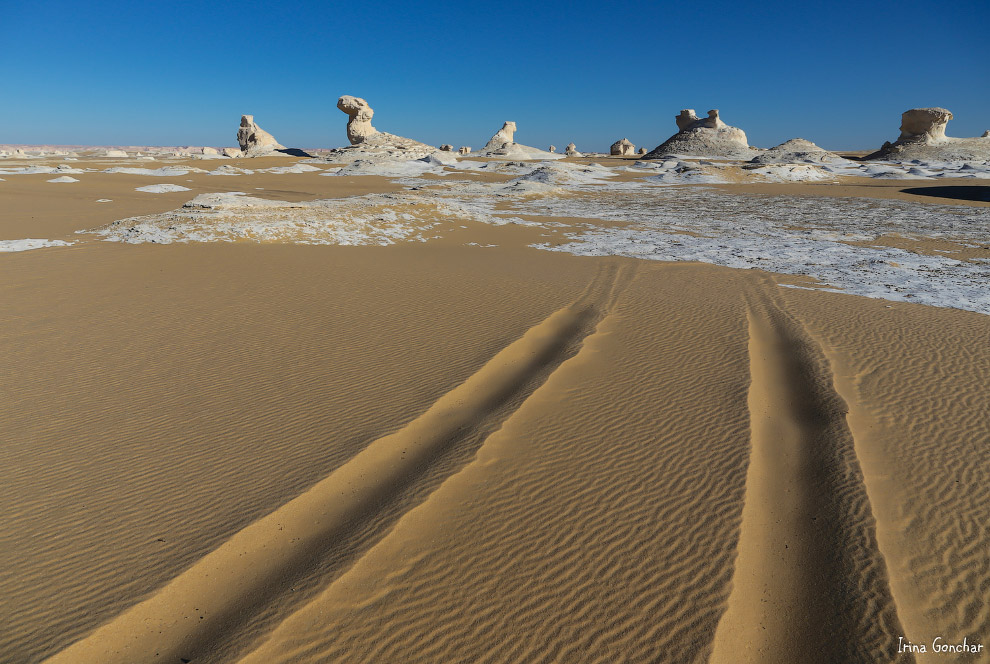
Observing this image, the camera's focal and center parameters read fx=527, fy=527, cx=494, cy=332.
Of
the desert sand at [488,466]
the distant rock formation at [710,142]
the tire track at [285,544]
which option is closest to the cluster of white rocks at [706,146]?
the distant rock formation at [710,142]

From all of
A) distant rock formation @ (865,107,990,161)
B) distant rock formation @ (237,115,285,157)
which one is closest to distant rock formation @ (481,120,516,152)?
distant rock formation @ (237,115,285,157)

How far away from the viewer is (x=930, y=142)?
49469 mm

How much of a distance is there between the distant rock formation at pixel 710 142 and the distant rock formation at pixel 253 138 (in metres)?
43.2

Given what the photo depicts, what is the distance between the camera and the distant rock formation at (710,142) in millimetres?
57312

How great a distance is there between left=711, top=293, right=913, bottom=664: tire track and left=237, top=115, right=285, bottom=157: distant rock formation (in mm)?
63344

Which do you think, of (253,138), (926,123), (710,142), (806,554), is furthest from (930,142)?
(253,138)

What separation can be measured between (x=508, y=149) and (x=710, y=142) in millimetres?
23260

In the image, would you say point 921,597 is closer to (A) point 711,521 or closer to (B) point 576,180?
(A) point 711,521

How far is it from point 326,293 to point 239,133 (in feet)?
200

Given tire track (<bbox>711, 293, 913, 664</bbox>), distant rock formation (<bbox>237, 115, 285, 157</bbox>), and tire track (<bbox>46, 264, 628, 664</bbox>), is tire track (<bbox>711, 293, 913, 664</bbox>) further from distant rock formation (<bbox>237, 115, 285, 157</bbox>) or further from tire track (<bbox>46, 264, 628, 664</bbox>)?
distant rock formation (<bbox>237, 115, 285, 157</bbox>)

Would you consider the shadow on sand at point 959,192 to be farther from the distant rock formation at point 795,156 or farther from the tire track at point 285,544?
the tire track at point 285,544

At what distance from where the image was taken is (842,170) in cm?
4628

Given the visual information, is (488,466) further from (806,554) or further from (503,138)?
(503,138)

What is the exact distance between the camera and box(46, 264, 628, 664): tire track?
9.40 feet
